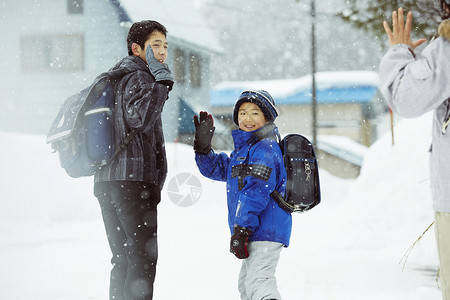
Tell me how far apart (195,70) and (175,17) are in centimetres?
248

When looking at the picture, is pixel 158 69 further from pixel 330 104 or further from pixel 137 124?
pixel 330 104

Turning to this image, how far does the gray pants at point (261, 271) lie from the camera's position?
3.10 metres

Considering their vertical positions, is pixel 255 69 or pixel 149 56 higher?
pixel 255 69

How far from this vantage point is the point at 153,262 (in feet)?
10.5

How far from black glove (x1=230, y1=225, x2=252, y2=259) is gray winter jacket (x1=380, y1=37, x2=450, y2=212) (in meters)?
1.05

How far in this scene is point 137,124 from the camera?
3137 millimetres

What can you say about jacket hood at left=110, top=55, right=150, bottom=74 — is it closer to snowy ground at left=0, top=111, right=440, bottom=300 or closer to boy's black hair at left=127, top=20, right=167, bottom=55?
boy's black hair at left=127, top=20, right=167, bottom=55

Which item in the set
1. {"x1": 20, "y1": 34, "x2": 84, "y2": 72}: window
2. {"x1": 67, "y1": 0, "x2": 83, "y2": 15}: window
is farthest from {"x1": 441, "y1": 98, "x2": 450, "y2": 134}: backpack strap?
{"x1": 67, "y1": 0, "x2": 83, "y2": 15}: window

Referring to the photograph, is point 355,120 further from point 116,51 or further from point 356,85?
point 116,51

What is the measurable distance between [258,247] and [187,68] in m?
18.8

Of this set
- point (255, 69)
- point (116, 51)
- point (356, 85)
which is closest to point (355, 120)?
point (356, 85)

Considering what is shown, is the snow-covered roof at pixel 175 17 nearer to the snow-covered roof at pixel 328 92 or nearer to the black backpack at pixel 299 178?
the snow-covered roof at pixel 328 92

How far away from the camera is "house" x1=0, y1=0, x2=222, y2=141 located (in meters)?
18.8

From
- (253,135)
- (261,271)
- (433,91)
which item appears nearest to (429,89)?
(433,91)
